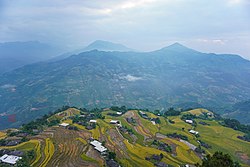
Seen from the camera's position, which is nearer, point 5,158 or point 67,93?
point 5,158

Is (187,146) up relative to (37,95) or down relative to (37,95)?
up

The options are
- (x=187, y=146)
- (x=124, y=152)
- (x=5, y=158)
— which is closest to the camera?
(x=5, y=158)

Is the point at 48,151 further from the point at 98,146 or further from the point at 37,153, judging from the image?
the point at 98,146

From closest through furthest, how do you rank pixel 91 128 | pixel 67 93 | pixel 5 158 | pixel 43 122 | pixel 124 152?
pixel 5 158 < pixel 124 152 < pixel 91 128 < pixel 43 122 < pixel 67 93

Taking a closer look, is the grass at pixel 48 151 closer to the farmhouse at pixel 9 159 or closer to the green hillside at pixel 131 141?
the green hillside at pixel 131 141

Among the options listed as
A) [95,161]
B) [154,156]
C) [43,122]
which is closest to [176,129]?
[154,156]

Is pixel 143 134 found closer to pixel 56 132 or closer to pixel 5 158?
pixel 56 132

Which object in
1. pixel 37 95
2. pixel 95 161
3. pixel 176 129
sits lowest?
pixel 37 95

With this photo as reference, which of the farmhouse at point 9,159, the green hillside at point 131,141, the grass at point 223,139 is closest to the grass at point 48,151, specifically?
the green hillside at point 131,141
